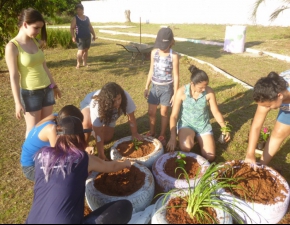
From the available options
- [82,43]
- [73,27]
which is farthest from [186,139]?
[73,27]

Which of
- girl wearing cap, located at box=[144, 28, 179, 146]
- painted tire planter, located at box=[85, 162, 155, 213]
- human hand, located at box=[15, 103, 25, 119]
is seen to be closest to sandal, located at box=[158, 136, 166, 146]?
girl wearing cap, located at box=[144, 28, 179, 146]

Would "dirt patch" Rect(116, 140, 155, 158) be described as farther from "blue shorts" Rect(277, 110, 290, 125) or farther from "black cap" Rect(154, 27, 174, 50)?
"blue shorts" Rect(277, 110, 290, 125)

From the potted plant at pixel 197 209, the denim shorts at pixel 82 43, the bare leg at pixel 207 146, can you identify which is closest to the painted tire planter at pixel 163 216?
the potted plant at pixel 197 209

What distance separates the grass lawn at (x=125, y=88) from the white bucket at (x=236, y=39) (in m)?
0.35

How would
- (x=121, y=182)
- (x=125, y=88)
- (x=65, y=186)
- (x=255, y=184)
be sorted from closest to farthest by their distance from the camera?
1. (x=65, y=186)
2. (x=255, y=184)
3. (x=121, y=182)
4. (x=125, y=88)

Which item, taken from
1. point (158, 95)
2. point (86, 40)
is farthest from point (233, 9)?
point (158, 95)

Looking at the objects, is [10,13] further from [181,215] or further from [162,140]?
[181,215]

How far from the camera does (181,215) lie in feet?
7.28

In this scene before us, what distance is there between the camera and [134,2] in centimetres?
2395

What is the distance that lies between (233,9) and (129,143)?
18.1 meters

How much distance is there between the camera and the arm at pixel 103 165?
2360mm

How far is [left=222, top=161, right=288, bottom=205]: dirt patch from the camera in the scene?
2.46 meters

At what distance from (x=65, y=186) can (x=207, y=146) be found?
2175 millimetres

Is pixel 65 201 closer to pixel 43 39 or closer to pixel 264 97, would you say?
pixel 264 97
